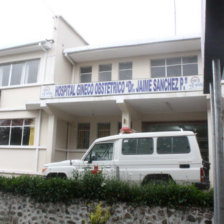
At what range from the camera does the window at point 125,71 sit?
642 inches

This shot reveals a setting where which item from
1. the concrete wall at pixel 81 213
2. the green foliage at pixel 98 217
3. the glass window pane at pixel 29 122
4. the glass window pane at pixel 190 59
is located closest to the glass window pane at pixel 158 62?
the glass window pane at pixel 190 59

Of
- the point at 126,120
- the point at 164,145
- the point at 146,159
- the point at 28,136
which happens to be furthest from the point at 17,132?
the point at 164,145

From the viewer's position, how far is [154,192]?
647 cm

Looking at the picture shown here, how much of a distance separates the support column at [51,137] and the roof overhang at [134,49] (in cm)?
415

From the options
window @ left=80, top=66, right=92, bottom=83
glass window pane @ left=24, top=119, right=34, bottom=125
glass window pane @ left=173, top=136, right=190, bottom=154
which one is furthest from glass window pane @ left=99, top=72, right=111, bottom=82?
glass window pane @ left=173, top=136, right=190, bottom=154

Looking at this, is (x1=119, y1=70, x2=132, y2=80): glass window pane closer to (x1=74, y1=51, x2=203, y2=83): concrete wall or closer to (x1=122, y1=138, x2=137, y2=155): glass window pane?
(x1=74, y1=51, x2=203, y2=83): concrete wall

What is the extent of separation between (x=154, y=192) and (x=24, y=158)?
1043cm

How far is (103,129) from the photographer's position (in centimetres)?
1664

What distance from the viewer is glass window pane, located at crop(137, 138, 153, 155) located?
9375 mm

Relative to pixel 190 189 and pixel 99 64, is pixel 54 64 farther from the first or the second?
pixel 190 189

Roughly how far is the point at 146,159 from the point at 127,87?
4.80m

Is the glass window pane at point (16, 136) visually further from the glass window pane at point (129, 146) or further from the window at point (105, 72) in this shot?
the glass window pane at point (129, 146)

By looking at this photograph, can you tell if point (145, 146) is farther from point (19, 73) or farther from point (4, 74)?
point (4, 74)

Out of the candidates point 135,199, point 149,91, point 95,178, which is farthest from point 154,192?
point 149,91
